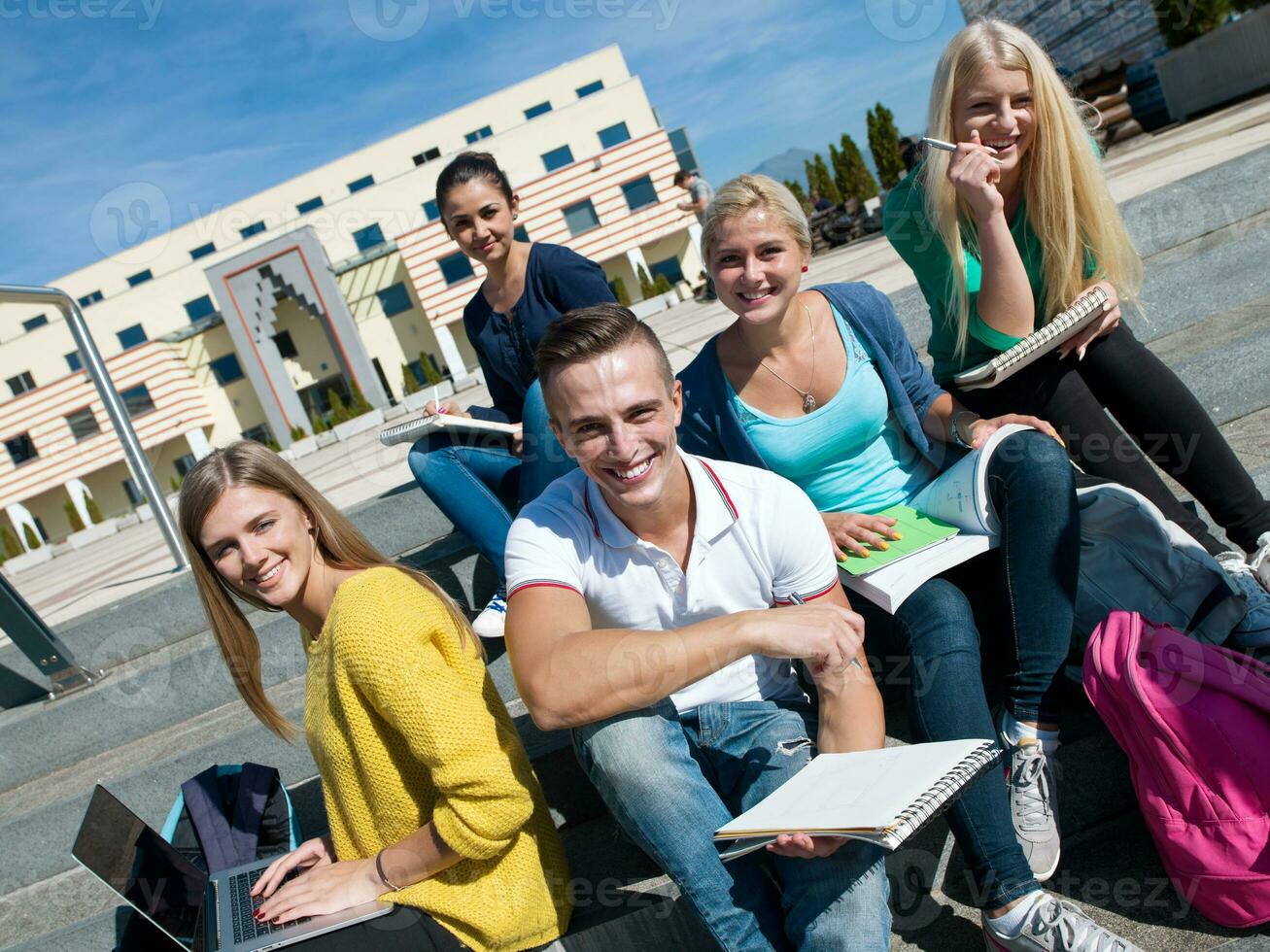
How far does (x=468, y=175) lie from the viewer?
3.01 m

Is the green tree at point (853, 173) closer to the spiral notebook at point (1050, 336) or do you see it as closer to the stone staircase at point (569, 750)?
the stone staircase at point (569, 750)

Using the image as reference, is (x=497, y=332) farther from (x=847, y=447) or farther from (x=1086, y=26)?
(x=1086, y=26)

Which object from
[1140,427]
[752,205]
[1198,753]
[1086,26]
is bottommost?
[1198,753]

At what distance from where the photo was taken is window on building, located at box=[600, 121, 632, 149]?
31609 millimetres

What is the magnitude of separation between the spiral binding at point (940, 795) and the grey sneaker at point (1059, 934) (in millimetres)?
346

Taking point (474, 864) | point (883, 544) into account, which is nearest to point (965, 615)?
point (883, 544)

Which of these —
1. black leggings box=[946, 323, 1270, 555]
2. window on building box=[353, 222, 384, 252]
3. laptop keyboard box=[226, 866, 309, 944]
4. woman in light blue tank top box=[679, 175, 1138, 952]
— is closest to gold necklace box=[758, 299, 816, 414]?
woman in light blue tank top box=[679, 175, 1138, 952]

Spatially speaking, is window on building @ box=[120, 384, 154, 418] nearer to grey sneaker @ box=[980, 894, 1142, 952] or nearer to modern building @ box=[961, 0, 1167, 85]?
modern building @ box=[961, 0, 1167, 85]

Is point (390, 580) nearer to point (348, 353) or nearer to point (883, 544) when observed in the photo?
point (883, 544)

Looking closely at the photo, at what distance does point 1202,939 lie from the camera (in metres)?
1.60

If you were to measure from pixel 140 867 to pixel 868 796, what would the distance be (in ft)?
4.67

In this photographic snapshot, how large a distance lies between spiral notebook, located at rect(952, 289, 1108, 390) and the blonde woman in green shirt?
0.05 m

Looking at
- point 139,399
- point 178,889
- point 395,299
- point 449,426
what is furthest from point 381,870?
point 139,399

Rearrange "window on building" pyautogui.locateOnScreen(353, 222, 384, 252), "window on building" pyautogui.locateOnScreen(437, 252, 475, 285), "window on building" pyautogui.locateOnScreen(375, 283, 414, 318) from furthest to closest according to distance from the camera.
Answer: "window on building" pyautogui.locateOnScreen(353, 222, 384, 252)
"window on building" pyautogui.locateOnScreen(375, 283, 414, 318)
"window on building" pyautogui.locateOnScreen(437, 252, 475, 285)
